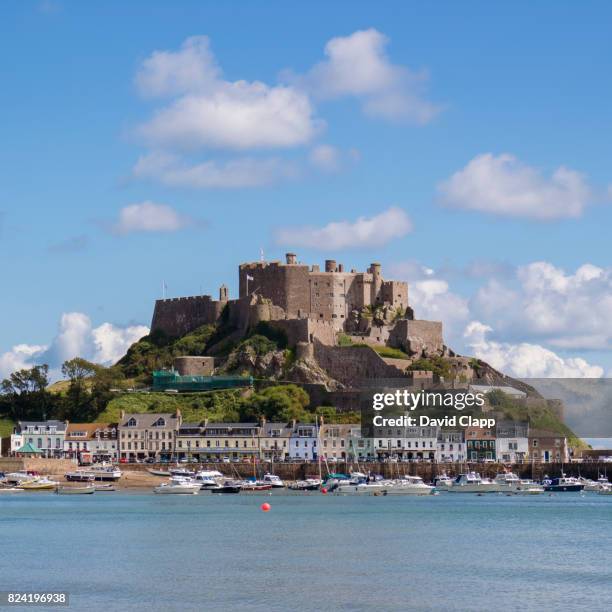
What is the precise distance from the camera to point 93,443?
355 feet

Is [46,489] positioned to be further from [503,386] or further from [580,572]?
[580,572]

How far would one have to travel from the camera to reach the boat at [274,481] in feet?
310

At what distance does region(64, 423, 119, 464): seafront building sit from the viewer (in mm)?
107250

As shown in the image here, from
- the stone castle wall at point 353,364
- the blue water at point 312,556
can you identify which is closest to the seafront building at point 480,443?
the stone castle wall at point 353,364

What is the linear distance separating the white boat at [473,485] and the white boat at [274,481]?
10.8m

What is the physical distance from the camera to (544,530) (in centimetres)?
6078

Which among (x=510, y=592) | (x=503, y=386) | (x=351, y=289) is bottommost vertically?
(x=510, y=592)

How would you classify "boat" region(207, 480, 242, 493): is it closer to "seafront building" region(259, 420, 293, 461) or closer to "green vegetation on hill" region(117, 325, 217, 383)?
"seafront building" region(259, 420, 293, 461)

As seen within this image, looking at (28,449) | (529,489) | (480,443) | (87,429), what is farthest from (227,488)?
(28,449)

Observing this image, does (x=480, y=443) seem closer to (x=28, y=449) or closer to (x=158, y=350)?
(x=158, y=350)

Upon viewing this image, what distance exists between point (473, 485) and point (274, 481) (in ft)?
42.0

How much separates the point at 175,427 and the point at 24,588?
6616cm

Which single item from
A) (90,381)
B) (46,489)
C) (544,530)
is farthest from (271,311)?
(544,530)

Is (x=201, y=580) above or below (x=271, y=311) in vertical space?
below
